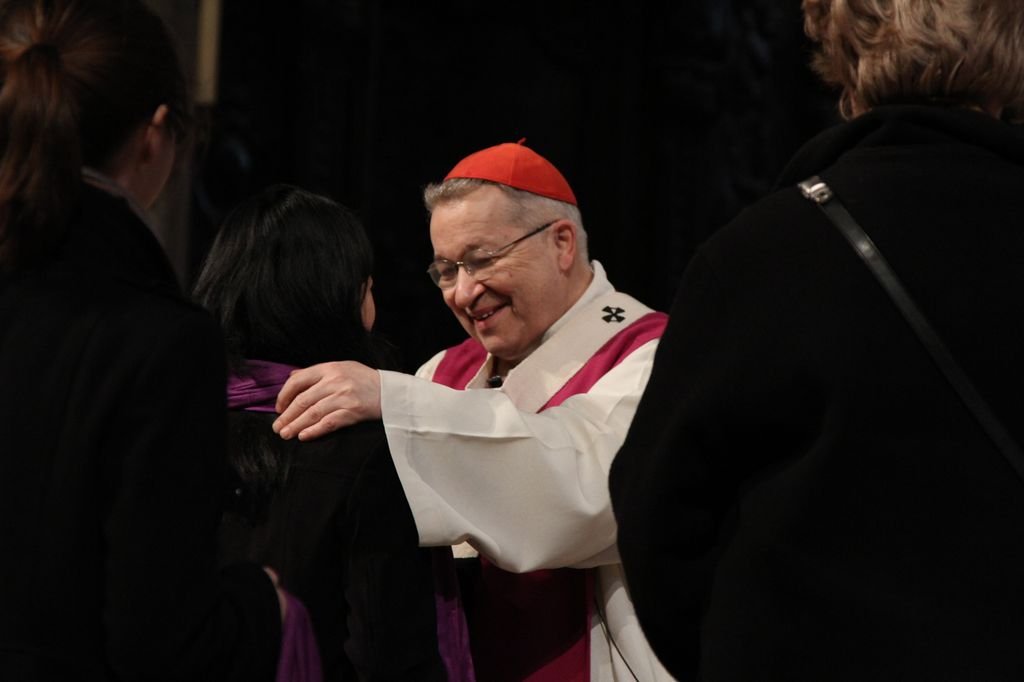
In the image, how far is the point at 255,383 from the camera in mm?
2684

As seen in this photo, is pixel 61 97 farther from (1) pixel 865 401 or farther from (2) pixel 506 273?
(2) pixel 506 273

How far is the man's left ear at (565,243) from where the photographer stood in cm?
386

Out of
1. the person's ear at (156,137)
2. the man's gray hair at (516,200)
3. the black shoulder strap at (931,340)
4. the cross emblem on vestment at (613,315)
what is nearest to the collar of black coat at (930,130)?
the black shoulder strap at (931,340)

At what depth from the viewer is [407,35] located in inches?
235

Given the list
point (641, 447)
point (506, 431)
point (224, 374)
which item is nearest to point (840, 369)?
point (641, 447)

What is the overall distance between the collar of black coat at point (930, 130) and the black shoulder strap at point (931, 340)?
146 millimetres

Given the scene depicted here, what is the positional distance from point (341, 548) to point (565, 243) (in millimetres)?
1483

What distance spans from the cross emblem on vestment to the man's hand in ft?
3.75

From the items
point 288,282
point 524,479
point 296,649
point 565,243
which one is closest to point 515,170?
point 565,243

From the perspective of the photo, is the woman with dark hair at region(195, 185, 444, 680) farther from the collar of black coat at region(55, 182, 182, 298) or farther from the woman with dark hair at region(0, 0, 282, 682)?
the collar of black coat at region(55, 182, 182, 298)

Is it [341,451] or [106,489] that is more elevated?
[106,489]

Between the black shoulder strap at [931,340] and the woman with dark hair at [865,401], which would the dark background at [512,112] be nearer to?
the woman with dark hair at [865,401]

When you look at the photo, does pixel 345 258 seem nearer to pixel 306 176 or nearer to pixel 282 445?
pixel 282 445

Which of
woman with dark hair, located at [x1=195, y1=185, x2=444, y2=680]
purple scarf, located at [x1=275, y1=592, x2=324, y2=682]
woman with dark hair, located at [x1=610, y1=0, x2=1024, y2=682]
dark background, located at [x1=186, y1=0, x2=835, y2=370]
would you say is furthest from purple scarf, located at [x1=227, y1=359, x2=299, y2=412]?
dark background, located at [x1=186, y1=0, x2=835, y2=370]
